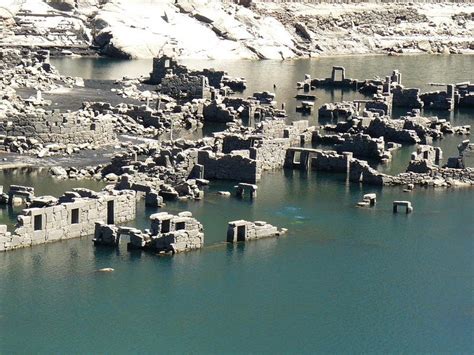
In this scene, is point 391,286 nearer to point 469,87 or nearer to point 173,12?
point 469,87

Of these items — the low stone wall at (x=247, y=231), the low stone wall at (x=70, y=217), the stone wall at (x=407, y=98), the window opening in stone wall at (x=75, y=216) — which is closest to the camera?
the low stone wall at (x=70, y=217)

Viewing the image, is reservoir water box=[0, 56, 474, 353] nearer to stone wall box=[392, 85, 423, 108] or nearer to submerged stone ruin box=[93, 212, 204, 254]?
submerged stone ruin box=[93, 212, 204, 254]

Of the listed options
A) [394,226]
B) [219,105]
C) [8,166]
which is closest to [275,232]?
[394,226]

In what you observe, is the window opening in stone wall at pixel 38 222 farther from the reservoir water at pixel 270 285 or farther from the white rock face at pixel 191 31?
the white rock face at pixel 191 31

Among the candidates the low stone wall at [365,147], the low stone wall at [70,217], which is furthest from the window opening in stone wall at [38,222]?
the low stone wall at [365,147]

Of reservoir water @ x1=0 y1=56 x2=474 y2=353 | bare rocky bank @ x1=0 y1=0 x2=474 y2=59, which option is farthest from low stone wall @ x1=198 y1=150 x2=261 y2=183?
bare rocky bank @ x1=0 y1=0 x2=474 y2=59

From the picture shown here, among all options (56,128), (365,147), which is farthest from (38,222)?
(365,147)
